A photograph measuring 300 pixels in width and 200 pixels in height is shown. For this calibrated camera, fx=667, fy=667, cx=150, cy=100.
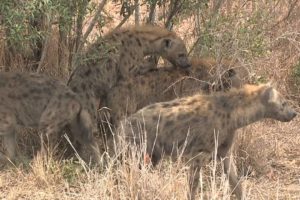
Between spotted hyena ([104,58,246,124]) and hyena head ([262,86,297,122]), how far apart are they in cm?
94

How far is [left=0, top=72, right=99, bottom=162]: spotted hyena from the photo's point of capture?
631 centimetres

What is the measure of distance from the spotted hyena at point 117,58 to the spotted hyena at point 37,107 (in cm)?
33

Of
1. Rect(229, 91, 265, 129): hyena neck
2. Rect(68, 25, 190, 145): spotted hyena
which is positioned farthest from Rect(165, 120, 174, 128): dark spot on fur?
Rect(68, 25, 190, 145): spotted hyena

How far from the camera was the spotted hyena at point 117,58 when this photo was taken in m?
6.85

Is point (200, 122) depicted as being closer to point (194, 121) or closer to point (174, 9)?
point (194, 121)

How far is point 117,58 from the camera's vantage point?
7090 mm

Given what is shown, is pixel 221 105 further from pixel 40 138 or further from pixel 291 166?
pixel 40 138

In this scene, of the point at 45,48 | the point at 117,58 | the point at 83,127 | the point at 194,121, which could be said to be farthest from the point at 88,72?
the point at 194,121

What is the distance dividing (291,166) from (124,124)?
1.93 meters

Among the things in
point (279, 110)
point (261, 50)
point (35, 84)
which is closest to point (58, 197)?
point (35, 84)

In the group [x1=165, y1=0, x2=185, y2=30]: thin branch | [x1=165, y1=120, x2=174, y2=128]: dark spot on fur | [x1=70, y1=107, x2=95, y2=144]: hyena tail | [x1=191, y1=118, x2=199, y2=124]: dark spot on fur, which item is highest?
[x1=165, y1=0, x2=185, y2=30]: thin branch

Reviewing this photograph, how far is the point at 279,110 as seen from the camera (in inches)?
231

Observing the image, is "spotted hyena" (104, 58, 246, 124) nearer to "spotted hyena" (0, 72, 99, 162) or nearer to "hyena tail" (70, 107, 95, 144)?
"hyena tail" (70, 107, 95, 144)

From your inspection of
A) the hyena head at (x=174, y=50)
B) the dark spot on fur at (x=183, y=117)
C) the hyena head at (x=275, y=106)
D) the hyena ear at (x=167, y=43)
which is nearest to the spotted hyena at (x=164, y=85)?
the hyena head at (x=174, y=50)
